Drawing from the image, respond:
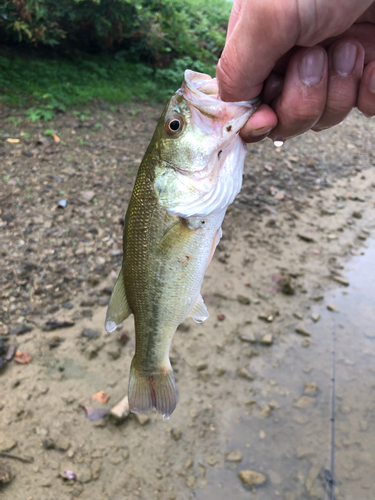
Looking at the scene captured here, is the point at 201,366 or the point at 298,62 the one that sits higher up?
the point at 298,62

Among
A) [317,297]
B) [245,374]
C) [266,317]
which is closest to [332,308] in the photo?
[317,297]

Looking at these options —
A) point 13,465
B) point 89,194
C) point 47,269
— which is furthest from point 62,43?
point 13,465

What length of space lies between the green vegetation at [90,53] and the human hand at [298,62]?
4615 mm

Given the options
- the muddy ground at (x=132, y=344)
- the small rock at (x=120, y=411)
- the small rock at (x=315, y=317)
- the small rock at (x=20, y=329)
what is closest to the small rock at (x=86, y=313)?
the muddy ground at (x=132, y=344)

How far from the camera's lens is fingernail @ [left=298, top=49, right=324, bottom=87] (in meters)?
1.50

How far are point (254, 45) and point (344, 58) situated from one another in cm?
49

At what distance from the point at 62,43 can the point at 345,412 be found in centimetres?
658

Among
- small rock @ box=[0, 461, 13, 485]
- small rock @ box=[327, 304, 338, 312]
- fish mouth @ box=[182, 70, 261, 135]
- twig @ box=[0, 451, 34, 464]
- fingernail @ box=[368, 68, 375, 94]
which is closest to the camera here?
fish mouth @ box=[182, 70, 261, 135]

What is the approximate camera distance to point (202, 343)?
3500mm

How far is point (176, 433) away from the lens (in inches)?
113

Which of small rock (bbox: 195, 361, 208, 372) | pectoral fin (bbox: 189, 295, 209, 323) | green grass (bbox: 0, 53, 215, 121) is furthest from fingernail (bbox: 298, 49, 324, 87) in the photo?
green grass (bbox: 0, 53, 215, 121)

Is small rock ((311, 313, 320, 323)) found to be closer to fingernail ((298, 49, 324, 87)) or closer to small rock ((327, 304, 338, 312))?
small rock ((327, 304, 338, 312))

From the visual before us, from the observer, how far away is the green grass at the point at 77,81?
5547mm

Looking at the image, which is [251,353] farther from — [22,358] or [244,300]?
[22,358]
